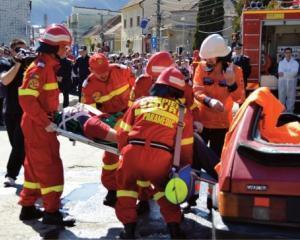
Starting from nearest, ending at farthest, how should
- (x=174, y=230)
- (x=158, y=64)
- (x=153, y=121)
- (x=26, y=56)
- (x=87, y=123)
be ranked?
(x=153, y=121), (x=174, y=230), (x=87, y=123), (x=158, y=64), (x=26, y=56)

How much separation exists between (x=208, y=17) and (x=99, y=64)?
50.4m

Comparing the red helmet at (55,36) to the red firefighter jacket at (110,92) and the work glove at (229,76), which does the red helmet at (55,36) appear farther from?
the work glove at (229,76)

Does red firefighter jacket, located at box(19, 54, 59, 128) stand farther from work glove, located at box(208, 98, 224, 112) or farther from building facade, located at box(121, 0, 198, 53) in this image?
building facade, located at box(121, 0, 198, 53)

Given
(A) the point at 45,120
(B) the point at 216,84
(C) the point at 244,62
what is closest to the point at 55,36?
(A) the point at 45,120

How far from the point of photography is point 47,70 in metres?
5.22

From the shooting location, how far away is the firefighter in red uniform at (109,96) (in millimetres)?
5793

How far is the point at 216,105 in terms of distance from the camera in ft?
17.2

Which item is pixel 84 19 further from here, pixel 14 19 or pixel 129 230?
pixel 129 230

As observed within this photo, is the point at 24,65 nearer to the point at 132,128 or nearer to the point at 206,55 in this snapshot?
the point at 206,55

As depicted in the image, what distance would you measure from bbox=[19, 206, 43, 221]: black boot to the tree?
163ft

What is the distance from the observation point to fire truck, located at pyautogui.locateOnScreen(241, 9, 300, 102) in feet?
44.0

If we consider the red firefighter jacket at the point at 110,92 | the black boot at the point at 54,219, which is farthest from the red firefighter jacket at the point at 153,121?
the red firefighter jacket at the point at 110,92

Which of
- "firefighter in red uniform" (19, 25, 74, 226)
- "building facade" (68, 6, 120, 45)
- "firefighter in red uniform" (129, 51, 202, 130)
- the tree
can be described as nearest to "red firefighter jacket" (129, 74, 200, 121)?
"firefighter in red uniform" (129, 51, 202, 130)

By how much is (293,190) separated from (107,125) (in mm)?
2270
